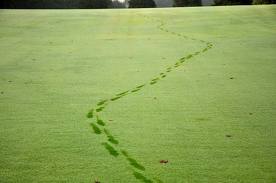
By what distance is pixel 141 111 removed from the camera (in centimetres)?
539

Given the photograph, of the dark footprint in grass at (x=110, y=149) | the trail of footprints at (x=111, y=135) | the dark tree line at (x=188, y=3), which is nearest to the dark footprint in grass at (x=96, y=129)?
the trail of footprints at (x=111, y=135)

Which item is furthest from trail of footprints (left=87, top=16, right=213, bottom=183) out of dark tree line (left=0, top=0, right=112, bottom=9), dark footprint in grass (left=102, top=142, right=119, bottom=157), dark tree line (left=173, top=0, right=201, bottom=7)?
dark tree line (left=173, top=0, right=201, bottom=7)

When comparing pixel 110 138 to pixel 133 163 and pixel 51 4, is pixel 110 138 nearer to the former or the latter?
pixel 133 163

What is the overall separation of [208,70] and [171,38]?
18.4ft

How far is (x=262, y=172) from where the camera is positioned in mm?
3566

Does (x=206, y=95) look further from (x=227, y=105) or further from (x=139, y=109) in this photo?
(x=139, y=109)

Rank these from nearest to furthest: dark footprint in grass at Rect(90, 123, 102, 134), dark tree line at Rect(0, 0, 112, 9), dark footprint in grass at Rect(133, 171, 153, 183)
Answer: dark footprint in grass at Rect(133, 171, 153, 183)
dark footprint in grass at Rect(90, 123, 102, 134)
dark tree line at Rect(0, 0, 112, 9)

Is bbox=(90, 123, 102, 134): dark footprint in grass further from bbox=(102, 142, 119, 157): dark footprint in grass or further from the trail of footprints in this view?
bbox=(102, 142, 119, 157): dark footprint in grass

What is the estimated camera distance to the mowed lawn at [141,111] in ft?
12.0

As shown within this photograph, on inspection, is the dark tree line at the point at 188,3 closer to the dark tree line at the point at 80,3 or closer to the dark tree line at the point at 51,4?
the dark tree line at the point at 80,3

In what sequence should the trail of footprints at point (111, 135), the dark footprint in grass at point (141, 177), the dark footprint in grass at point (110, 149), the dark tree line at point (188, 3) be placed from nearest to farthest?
the dark footprint in grass at point (141, 177) → the trail of footprints at point (111, 135) → the dark footprint in grass at point (110, 149) → the dark tree line at point (188, 3)

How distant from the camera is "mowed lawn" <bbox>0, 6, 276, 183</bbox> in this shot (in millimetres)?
3672

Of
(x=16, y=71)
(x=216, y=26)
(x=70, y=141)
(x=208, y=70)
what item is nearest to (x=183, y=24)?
(x=216, y=26)

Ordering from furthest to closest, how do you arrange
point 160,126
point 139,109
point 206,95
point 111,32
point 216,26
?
point 216,26 → point 111,32 → point 206,95 → point 139,109 → point 160,126
